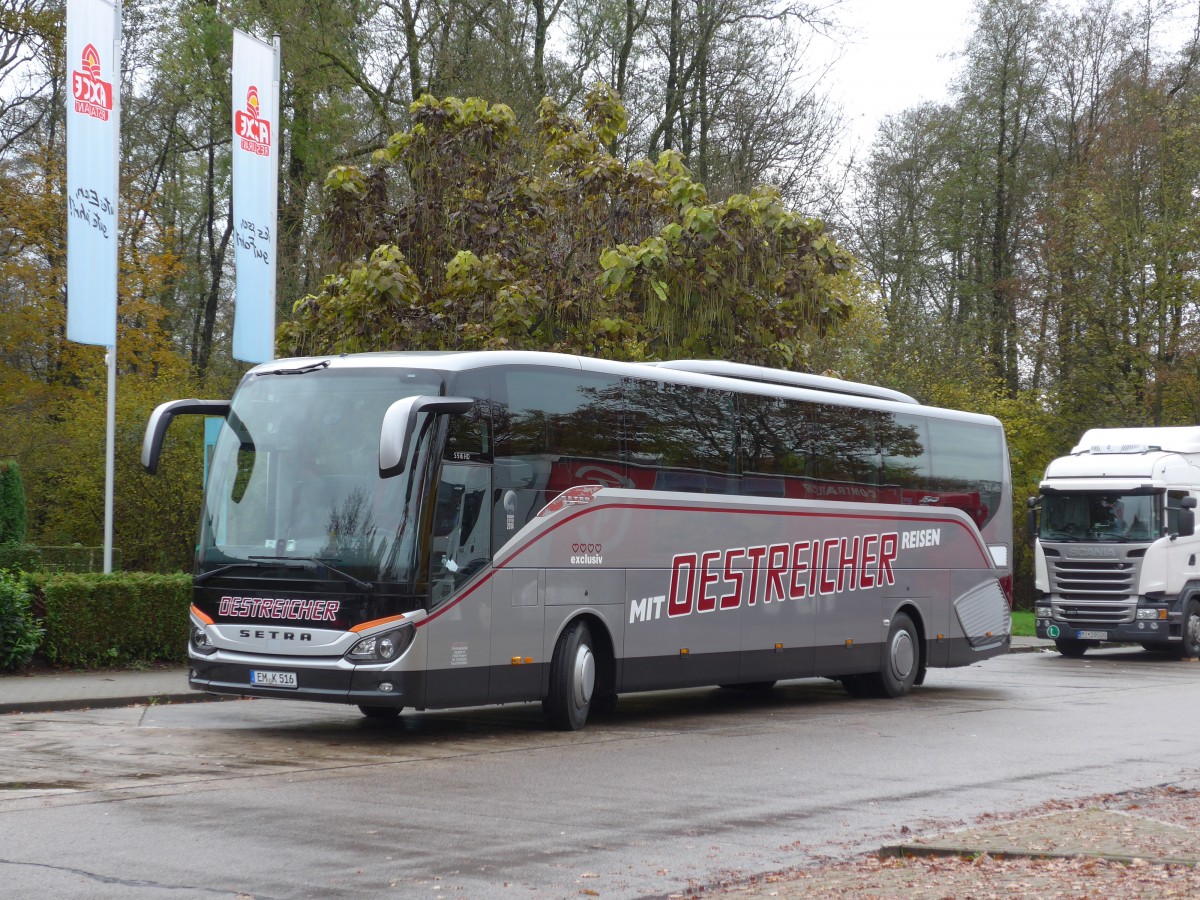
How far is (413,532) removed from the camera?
12586 millimetres

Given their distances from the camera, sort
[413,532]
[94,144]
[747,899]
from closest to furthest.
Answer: [747,899] < [413,532] < [94,144]

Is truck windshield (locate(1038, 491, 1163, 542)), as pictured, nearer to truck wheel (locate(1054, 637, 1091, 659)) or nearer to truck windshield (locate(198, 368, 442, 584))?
truck wheel (locate(1054, 637, 1091, 659))

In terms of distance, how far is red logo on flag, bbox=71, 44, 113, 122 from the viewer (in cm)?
1972

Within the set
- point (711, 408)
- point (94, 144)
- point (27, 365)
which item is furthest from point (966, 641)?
point (27, 365)

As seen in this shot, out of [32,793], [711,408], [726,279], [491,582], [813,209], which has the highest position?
[813,209]

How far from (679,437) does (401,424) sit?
14.9 ft

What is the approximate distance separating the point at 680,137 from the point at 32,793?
30.5 metres

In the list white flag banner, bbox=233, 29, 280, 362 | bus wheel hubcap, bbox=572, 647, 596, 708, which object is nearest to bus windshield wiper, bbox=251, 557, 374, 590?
bus wheel hubcap, bbox=572, 647, 596, 708

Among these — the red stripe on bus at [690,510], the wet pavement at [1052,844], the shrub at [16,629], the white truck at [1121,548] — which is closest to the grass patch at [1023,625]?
the white truck at [1121,548]

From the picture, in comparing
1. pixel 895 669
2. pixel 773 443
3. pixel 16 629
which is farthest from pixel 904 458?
pixel 16 629

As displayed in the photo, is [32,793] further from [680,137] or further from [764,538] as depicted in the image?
[680,137]

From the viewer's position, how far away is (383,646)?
12.4 m

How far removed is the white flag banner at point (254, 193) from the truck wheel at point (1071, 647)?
1601cm

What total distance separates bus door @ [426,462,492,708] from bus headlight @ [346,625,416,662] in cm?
23
